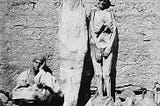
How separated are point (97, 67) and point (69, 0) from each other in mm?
927

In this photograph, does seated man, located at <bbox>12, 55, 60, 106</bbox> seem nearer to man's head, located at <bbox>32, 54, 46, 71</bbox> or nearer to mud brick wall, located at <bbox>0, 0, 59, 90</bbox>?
man's head, located at <bbox>32, 54, 46, 71</bbox>

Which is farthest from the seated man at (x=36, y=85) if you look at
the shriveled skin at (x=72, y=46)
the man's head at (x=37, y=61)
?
the shriveled skin at (x=72, y=46)

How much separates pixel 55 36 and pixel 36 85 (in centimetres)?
109

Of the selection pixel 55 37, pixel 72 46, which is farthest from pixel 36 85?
pixel 55 37

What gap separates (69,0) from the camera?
28.3ft

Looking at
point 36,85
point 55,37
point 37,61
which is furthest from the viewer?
point 55,37

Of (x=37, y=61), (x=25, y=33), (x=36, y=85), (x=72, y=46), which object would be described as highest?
(x=25, y=33)

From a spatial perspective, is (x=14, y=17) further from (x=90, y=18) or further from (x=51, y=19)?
(x=90, y=18)

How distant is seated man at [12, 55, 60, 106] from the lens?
322 inches

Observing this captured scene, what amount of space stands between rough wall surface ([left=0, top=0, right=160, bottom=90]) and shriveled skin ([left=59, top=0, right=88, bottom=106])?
0.52 metres

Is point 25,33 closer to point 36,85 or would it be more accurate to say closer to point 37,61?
point 37,61

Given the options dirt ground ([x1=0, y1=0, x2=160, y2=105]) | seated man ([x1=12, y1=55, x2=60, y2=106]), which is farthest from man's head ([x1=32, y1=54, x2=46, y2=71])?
dirt ground ([x1=0, y1=0, x2=160, y2=105])

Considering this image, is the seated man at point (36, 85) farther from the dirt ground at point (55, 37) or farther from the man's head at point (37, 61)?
the dirt ground at point (55, 37)

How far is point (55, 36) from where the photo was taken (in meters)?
9.16
